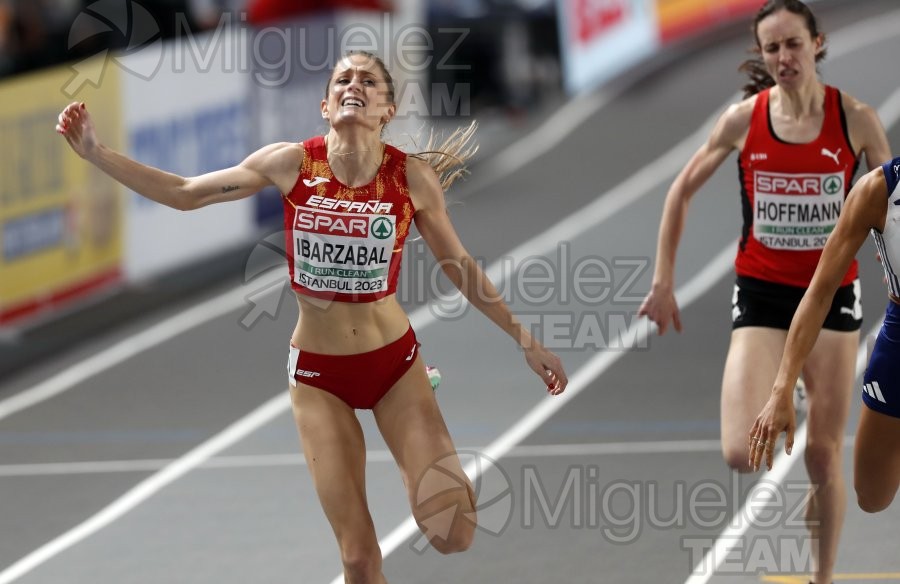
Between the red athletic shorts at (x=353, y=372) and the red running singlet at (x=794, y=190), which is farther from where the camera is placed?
the red running singlet at (x=794, y=190)

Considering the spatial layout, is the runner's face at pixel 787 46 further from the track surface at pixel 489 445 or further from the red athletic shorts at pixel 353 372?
the track surface at pixel 489 445

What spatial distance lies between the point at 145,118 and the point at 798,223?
800cm

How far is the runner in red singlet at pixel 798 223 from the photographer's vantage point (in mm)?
5938

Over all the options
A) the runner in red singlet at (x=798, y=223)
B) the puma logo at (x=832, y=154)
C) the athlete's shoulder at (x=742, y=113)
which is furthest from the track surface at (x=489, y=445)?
the athlete's shoulder at (x=742, y=113)

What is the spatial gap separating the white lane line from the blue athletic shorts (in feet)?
11.8

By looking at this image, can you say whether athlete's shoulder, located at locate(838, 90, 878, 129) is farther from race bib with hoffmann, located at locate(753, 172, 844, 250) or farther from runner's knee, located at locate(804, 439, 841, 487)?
runner's knee, located at locate(804, 439, 841, 487)

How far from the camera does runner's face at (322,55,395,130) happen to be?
17.3 ft

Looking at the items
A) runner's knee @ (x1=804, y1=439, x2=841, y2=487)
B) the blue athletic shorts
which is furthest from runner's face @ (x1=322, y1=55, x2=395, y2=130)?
runner's knee @ (x1=804, y1=439, x2=841, y2=487)

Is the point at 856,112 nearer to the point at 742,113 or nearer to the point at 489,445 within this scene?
the point at 742,113

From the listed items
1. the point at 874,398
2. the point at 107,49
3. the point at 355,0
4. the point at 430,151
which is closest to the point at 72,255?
the point at 107,49

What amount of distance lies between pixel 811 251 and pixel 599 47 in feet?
50.6

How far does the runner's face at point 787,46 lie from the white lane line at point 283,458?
3.35 m

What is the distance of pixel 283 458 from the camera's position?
8.94 m

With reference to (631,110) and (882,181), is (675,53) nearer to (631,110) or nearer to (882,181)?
(631,110)
